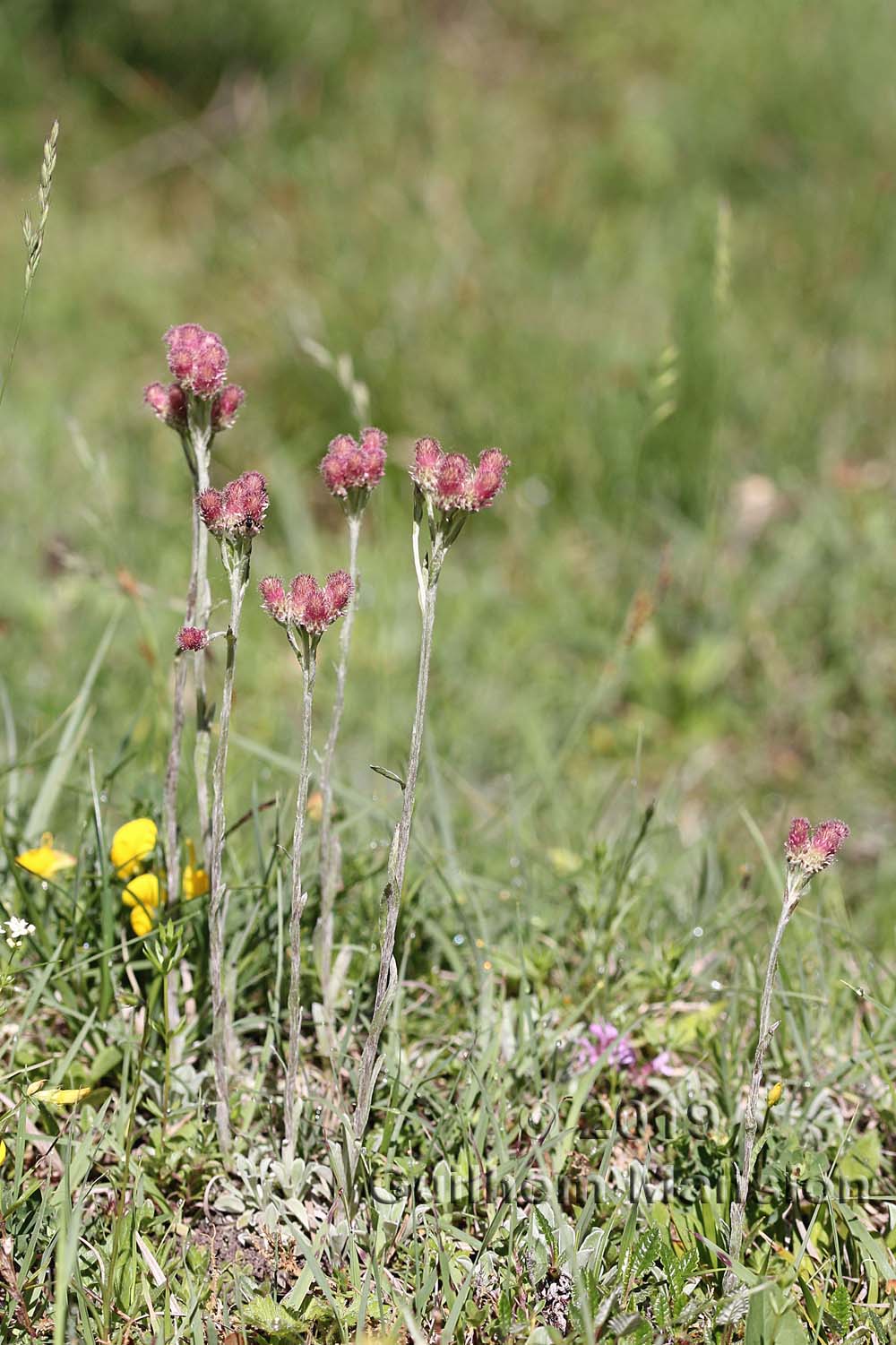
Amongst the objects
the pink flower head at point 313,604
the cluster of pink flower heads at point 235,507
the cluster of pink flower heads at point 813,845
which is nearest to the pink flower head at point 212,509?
the cluster of pink flower heads at point 235,507

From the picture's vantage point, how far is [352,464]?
4.93ft

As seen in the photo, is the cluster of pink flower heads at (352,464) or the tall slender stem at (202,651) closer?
the cluster of pink flower heads at (352,464)

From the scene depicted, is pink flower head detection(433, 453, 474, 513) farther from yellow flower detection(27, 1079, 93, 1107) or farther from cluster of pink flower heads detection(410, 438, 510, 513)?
yellow flower detection(27, 1079, 93, 1107)

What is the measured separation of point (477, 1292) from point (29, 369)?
371 cm

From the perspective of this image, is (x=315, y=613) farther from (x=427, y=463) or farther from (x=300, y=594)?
(x=427, y=463)

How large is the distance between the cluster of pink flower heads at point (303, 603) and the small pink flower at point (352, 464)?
0.15 metres

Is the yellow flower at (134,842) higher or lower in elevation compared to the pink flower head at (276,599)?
lower

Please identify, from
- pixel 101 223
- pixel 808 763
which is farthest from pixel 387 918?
pixel 101 223

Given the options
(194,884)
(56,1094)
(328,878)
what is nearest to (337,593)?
(328,878)

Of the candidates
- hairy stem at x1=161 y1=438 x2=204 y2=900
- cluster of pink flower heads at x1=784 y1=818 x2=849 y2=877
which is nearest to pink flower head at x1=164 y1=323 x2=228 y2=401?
hairy stem at x1=161 y1=438 x2=204 y2=900

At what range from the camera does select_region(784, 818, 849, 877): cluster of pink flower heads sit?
1396mm

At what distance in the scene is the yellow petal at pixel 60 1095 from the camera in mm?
1594

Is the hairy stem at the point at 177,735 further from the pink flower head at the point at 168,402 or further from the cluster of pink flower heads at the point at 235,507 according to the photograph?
the cluster of pink flower heads at the point at 235,507

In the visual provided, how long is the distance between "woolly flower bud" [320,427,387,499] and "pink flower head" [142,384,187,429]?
0.25 m
